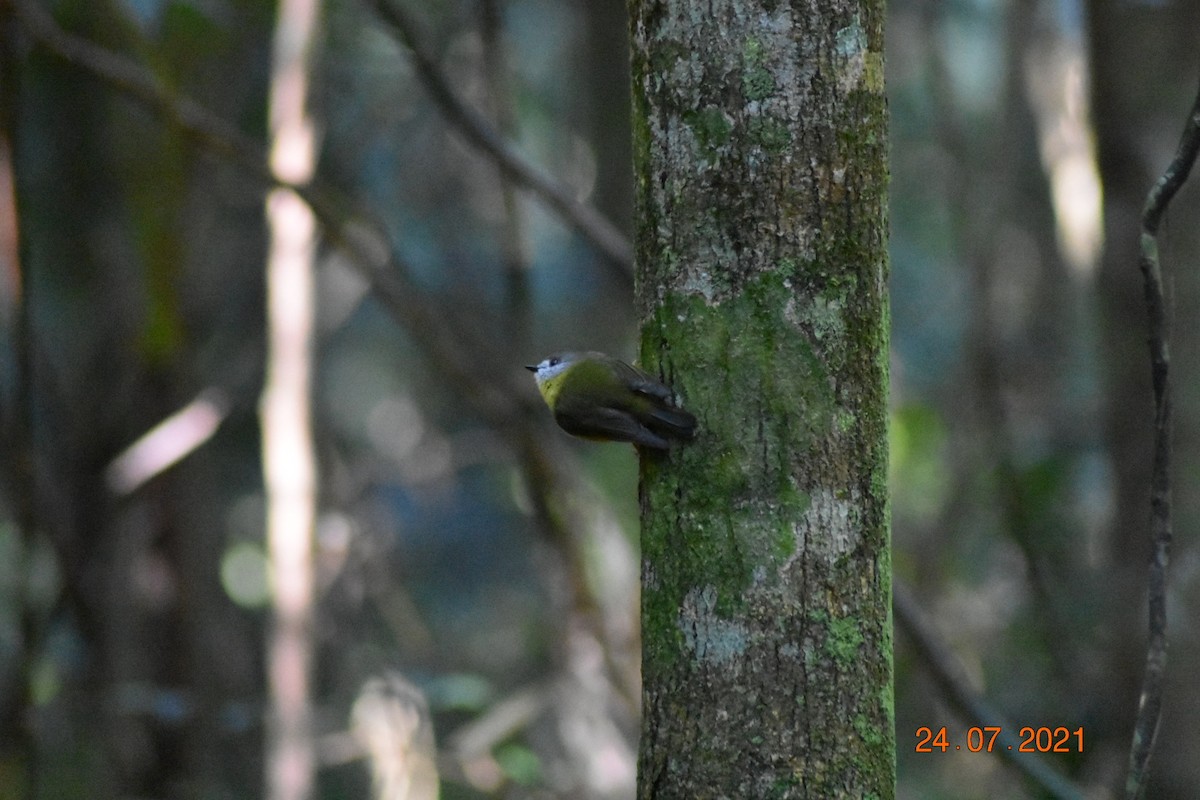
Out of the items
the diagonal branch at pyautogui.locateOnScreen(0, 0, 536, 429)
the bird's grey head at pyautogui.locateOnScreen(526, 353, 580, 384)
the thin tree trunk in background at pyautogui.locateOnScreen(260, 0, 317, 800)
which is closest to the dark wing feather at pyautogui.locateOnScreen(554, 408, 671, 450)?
the bird's grey head at pyautogui.locateOnScreen(526, 353, 580, 384)

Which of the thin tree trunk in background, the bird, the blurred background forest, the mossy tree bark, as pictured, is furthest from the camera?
the thin tree trunk in background

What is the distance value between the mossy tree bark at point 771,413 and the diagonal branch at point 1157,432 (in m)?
0.65

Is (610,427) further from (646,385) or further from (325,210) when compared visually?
(325,210)

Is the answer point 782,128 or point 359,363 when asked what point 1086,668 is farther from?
point 359,363

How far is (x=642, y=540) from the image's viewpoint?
208cm

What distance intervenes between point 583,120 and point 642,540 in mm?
9441

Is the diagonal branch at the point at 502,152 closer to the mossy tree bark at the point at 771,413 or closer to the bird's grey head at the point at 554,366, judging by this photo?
Answer: the bird's grey head at the point at 554,366

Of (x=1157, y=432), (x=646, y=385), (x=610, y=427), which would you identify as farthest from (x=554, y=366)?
(x=1157, y=432)

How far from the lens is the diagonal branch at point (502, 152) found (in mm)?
3930

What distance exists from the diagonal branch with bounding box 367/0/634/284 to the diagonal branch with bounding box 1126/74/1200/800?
5.84 feet

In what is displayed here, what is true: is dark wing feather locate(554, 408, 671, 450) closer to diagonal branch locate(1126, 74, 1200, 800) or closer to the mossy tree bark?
the mossy tree bark

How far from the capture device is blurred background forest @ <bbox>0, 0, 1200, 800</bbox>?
4.74 metres

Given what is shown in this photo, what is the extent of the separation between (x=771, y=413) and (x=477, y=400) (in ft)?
9.36

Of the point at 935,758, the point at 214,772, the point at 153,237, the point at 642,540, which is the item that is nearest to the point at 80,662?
the point at 214,772
